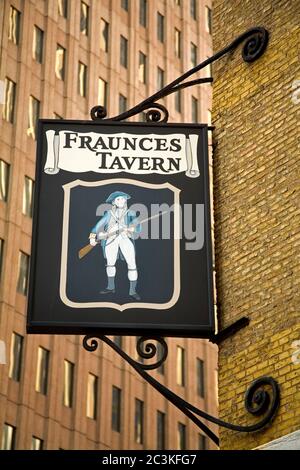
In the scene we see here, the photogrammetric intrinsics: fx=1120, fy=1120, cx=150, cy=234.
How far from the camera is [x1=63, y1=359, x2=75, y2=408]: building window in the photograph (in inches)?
1697

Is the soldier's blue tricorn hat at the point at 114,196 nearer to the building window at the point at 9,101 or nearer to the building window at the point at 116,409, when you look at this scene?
the building window at the point at 9,101

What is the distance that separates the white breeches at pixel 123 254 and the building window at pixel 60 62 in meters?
37.4

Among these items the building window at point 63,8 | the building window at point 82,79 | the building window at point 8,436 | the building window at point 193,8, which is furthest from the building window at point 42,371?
the building window at point 193,8

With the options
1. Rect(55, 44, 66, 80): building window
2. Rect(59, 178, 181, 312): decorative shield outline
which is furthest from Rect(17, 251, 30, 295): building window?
Rect(59, 178, 181, 312): decorative shield outline

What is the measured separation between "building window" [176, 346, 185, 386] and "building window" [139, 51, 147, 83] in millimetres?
13223

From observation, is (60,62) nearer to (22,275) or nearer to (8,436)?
(22,275)

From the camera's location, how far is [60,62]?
49.3m

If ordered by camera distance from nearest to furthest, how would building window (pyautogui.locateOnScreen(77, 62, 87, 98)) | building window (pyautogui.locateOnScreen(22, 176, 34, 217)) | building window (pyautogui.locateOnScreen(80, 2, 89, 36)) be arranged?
building window (pyautogui.locateOnScreen(22, 176, 34, 217)), building window (pyautogui.locateOnScreen(77, 62, 87, 98)), building window (pyautogui.locateOnScreen(80, 2, 89, 36))

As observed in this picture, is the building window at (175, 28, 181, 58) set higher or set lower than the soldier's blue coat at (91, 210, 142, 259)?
higher

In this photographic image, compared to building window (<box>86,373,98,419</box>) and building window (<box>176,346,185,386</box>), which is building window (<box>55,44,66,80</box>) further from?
building window (<box>86,373,98,419</box>)

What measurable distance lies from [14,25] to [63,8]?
4.00 metres

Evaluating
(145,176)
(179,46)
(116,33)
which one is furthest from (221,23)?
(179,46)

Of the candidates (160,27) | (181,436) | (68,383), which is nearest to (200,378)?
(181,436)

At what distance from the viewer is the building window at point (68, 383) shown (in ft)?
141
